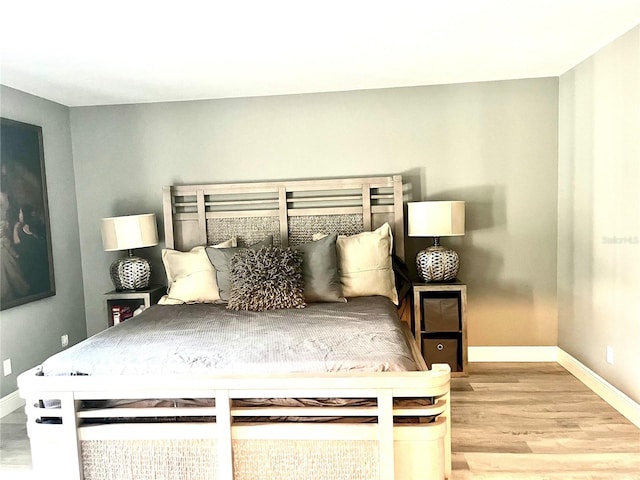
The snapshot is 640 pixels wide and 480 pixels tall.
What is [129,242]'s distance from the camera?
392 cm

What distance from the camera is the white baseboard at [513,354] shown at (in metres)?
4.11

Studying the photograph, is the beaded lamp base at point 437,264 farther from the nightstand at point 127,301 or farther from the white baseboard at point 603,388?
the nightstand at point 127,301

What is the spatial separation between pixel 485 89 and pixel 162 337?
3104mm

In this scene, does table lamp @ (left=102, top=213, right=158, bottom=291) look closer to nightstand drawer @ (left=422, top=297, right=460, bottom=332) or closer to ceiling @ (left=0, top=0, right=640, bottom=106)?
ceiling @ (left=0, top=0, right=640, bottom=106)

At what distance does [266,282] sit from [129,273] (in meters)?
1.33

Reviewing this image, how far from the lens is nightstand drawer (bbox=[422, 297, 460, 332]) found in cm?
375

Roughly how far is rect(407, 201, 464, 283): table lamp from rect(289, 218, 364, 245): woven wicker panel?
0.47 metres

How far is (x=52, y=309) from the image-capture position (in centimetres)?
396

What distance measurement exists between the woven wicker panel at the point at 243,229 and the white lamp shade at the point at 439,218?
3.86ft

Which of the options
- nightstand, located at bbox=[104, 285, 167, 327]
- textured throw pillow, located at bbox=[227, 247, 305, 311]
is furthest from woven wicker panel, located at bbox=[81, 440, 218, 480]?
nightstand, located at bbox=[104, 285, 167, 327]

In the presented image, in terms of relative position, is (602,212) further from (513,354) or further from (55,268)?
(55,268)

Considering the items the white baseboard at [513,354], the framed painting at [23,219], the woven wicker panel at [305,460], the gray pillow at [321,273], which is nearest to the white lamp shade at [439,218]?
the gray pillow at [321,273]

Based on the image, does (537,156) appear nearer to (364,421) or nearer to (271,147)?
(271,147)

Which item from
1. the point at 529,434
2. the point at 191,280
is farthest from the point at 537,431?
the point at 191,280
